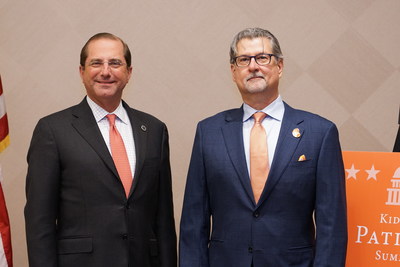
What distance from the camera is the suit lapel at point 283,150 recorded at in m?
2.12

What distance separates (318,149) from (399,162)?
1.53ft

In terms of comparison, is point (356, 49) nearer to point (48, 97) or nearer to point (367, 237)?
point (367, 237)

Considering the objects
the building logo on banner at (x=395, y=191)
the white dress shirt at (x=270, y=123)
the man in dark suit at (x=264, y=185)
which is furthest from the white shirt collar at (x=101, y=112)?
the building logo on banner at (x=395, y=191)

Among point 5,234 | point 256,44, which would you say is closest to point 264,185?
point 256,44

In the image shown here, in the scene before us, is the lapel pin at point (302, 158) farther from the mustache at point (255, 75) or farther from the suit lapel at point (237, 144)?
the mustache at point (255, 75)

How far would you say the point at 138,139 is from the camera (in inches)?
94.8

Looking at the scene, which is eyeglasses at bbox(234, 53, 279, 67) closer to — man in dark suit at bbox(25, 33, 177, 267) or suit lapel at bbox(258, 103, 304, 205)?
suit lapel at bbox(258, 103, 304, 205)

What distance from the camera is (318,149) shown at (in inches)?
84.7

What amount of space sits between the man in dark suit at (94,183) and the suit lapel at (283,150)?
21.7 inches

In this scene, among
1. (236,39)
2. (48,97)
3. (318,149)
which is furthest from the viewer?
(48,97)

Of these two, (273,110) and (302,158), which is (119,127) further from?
(302,158)

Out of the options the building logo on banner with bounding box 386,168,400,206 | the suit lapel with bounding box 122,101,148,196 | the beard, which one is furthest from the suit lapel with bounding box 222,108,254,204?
the building logo on banner with bounding box 386,168,400,206

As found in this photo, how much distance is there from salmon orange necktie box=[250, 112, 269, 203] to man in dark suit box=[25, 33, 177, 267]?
1.54ft

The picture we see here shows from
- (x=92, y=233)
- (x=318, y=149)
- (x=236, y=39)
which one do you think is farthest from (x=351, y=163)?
(x=92, y=233)
